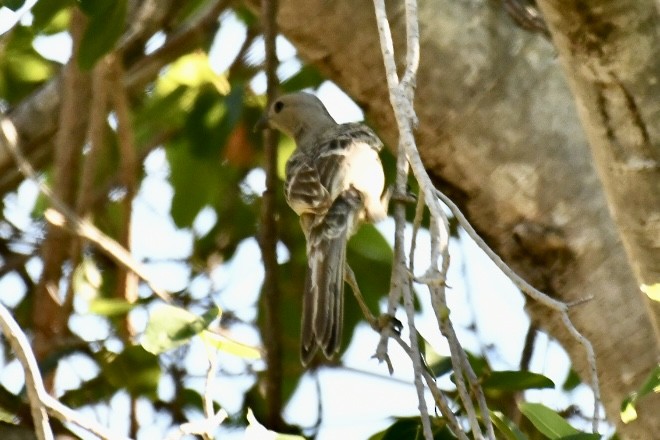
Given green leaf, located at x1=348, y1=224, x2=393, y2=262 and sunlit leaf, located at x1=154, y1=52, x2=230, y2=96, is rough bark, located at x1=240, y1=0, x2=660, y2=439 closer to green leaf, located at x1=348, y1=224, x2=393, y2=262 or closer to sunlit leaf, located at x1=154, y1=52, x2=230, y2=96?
green leaf, located at x1=348, y1=224, x2=393, y2=262

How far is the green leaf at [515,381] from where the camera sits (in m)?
2.31

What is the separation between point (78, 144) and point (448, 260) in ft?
8.31

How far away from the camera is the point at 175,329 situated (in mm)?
2248

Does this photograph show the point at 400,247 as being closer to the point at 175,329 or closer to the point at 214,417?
the point at 214,417

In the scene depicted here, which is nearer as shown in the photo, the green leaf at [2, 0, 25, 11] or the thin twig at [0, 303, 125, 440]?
the thin twig at [0, 303, 125, 440]

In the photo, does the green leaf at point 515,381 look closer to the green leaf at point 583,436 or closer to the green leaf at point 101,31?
the green leaf at point 583,436

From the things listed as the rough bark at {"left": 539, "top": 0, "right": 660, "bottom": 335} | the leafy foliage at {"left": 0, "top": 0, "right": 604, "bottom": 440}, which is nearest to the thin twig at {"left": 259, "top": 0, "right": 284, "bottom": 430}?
the leafy foliage at {"left": 0, "top": 0, "right": 604, "bottom": 440}

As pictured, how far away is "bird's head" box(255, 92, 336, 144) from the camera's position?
13.6 ft

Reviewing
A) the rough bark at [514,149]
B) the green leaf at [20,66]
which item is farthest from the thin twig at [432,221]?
the green leaf at [20,66]

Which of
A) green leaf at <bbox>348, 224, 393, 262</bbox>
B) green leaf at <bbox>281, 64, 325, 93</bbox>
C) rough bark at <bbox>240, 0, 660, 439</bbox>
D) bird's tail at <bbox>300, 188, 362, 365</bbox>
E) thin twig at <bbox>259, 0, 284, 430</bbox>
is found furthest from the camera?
green leaf at <bbox>281, 64, 325, 93</bbox>

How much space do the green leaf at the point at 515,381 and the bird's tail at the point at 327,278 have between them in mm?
589

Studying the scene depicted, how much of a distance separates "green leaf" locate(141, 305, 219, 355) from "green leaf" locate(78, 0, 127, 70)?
3.23ft

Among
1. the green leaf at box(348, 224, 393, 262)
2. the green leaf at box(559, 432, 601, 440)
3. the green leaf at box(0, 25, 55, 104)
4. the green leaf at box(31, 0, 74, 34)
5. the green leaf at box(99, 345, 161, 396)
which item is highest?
the green leaf at box(0, 25, 55, 104)

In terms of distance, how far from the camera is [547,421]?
212 centimetres
